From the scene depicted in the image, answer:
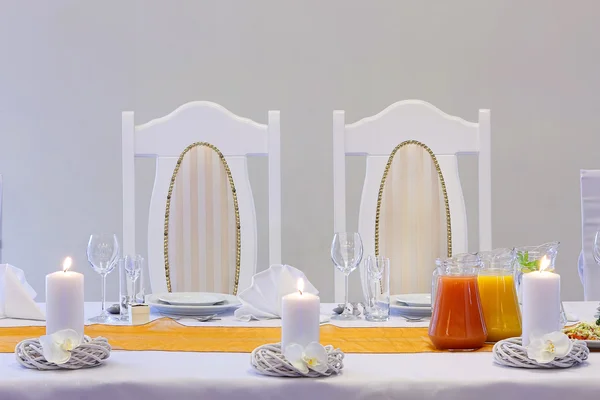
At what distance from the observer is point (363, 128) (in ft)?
6.96

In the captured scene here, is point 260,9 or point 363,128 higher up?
point 260,9

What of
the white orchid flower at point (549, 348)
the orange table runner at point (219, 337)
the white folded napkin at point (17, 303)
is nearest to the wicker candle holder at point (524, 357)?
the white orchid flower at point (549, 348)

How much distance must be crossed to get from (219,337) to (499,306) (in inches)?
17.0

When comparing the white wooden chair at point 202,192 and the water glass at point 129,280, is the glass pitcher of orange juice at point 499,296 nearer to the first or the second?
the water glass at point 129,280

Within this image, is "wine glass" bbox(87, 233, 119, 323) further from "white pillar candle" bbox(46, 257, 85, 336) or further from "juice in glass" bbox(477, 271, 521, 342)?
"juice in glass" bbox(477, 271, 521, 342)

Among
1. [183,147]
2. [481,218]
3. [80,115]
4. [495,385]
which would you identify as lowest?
[495,385]

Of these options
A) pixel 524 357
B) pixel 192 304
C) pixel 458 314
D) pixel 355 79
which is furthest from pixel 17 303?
pixel 355 79

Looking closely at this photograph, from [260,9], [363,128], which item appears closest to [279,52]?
[260,9]

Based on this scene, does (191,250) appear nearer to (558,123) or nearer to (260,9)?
(260,9)

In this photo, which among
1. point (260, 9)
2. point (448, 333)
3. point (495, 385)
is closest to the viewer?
point (495, 385)

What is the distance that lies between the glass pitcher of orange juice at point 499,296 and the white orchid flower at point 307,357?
0.38m

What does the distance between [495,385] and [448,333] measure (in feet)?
0.66

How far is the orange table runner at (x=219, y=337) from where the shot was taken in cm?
117

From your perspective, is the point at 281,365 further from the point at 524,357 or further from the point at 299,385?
the point at 524,357
